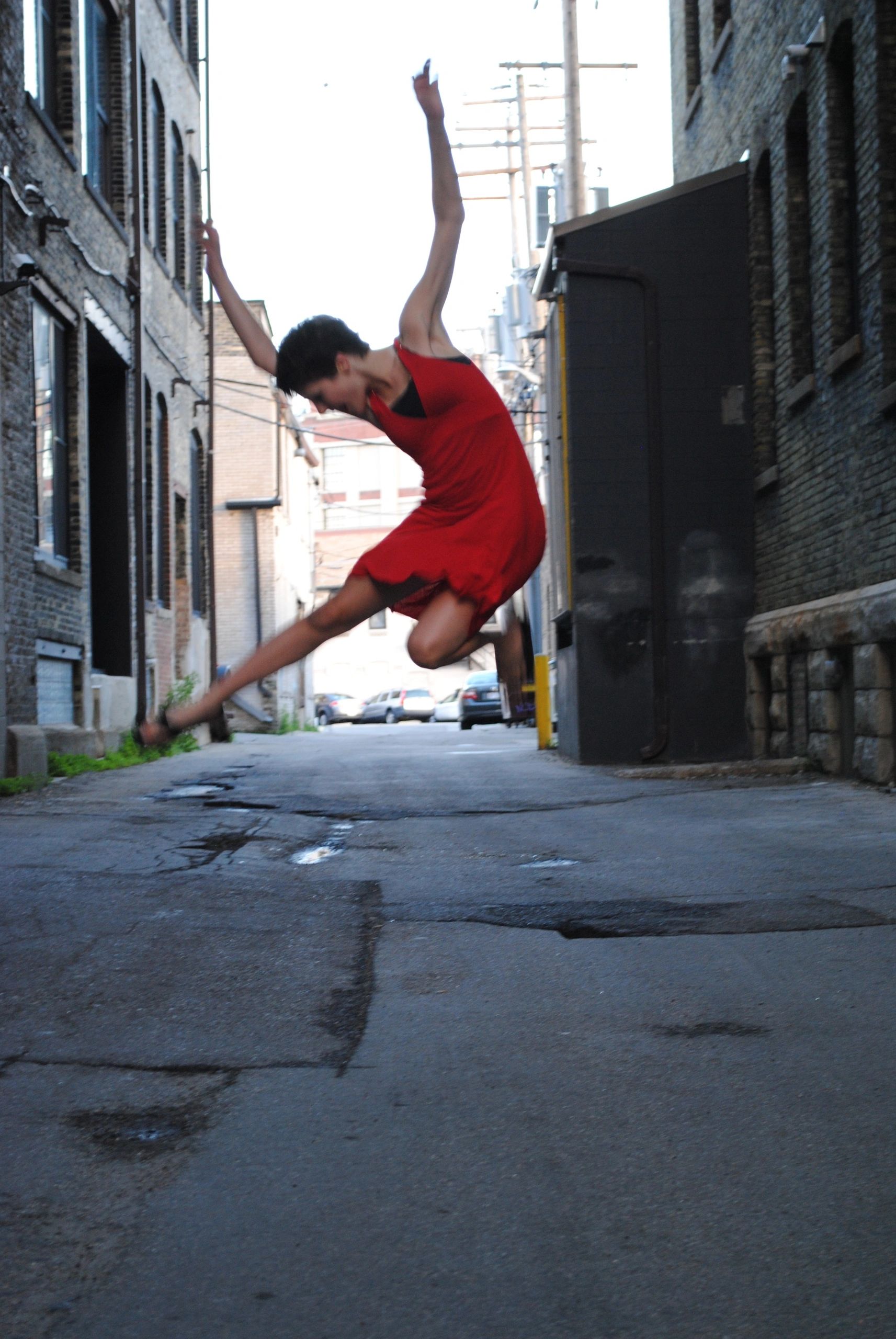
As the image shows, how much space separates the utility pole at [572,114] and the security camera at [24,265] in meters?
7.97

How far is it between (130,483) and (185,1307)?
56.7ft

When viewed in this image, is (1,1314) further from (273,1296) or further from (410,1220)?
(410,1220)

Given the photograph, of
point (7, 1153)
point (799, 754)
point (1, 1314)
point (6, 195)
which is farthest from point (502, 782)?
point (1, 1314)

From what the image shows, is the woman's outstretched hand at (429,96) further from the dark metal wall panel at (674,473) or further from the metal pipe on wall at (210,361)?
the dark metal wall panel at (674,473)

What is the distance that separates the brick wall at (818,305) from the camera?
430 inches

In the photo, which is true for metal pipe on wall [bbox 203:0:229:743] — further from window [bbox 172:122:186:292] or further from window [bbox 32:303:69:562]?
window [bbox 172:122:186:292]

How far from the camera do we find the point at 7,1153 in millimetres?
3404

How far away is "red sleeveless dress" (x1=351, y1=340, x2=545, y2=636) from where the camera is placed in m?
3.70

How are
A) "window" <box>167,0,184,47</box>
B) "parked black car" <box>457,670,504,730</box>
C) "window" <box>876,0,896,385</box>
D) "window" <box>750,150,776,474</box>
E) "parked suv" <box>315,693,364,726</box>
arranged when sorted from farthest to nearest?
"parked suv" <box>315,693,364,726</box> < "parked black car" <box>457,670,504,730</box> < "window" <box>167,0,184,47</box> < "window" <box>750,150,776,474</box> < "window" <box>876,0,896,385</box>

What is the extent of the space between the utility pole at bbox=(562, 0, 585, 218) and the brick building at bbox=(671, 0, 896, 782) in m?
3.68

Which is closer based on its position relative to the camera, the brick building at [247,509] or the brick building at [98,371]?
the brick building at [98,371]

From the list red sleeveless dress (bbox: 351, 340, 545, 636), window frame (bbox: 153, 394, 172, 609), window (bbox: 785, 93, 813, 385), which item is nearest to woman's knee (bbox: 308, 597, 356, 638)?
red sleeveless dress (bbox: 351, 340, 545, 636)

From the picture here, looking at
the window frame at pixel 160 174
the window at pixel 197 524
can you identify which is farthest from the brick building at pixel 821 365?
the window at pixel 197 524

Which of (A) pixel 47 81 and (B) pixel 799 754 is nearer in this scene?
(B) pixel 799 754
